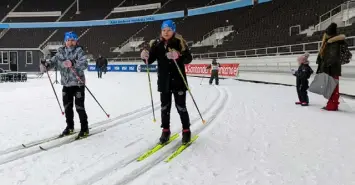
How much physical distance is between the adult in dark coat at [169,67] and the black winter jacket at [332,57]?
3.72m

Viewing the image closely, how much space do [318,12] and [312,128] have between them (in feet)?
54.1

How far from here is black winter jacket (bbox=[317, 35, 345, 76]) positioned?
19.7ft

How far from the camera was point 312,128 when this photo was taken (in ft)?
15.5

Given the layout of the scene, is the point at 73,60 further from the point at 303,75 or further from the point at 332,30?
the point at 303,75

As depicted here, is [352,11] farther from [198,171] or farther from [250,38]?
[198,171]

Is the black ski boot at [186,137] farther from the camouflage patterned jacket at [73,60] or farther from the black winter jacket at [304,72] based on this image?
the black winter jacket at [304,72]

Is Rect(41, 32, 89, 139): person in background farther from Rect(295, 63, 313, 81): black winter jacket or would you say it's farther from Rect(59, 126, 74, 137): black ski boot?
Rect(295, 63, 313, 81): black winter jacket

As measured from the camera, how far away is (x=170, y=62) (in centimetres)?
376

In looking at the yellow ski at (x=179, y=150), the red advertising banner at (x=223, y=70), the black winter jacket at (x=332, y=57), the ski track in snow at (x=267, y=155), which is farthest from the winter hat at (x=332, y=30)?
the red advertising banner at (x=223, y=70)

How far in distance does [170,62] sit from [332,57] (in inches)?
155

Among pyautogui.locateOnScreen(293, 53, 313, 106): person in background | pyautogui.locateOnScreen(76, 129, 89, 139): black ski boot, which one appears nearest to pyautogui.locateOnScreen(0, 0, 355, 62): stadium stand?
pyautogui.locateOnScreen(293, 53, 313, 106): person in background

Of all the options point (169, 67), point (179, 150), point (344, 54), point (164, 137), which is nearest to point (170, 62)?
point (169, 67)

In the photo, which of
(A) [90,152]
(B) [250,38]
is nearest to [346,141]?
(A) [90,152]

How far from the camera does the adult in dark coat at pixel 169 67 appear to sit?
12.2 feet
